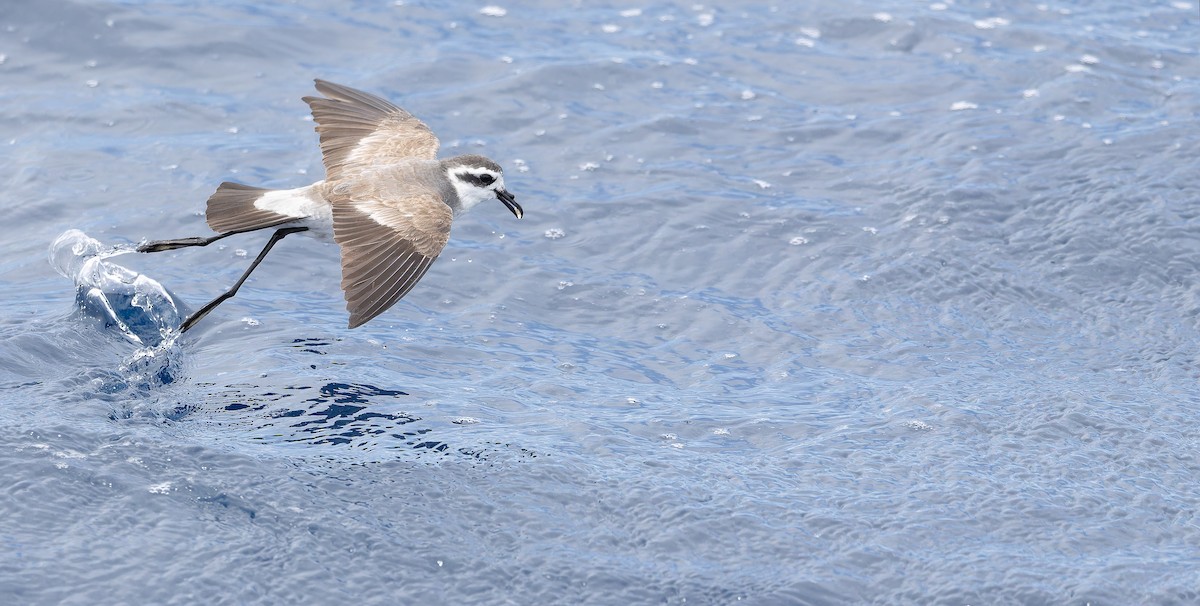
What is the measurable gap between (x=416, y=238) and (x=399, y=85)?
21.8 feet

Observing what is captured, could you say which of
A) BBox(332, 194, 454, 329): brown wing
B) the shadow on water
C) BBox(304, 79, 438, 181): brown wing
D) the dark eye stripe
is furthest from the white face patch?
the shadow on water

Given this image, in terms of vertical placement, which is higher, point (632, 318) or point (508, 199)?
point (508, 199)

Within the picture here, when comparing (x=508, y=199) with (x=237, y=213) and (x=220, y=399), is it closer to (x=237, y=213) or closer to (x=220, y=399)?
(x=237, y=213)

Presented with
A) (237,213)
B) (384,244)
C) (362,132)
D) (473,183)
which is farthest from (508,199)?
(237,213)

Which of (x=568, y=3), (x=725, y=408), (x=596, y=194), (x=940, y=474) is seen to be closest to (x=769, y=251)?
(x=596, y=194)

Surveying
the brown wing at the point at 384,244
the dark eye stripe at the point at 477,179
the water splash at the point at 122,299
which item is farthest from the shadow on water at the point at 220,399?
the dark eye stripe at the point at 477,179

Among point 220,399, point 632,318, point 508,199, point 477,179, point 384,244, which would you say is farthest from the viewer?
point 632,318

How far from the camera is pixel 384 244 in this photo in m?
8.52

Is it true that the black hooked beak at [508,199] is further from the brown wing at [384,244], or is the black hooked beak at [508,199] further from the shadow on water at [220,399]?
the shadow on water at [220,399]

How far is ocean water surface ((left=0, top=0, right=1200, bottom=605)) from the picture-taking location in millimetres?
7566

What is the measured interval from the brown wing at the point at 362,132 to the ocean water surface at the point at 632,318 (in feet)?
4.08

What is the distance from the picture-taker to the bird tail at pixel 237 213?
8.99 m

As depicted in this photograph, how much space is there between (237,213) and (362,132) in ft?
6.43

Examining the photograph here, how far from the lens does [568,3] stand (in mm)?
16938
